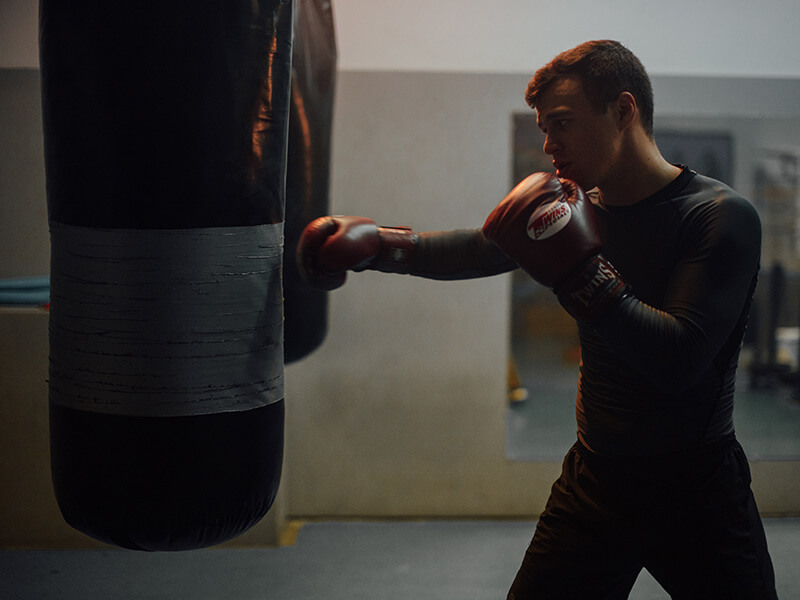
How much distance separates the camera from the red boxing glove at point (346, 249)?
1.44 m

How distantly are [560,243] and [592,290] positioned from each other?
89 millimetres

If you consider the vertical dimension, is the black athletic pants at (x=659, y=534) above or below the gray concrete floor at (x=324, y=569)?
above

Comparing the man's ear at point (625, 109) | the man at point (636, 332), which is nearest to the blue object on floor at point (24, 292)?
the man at point (636, 332)

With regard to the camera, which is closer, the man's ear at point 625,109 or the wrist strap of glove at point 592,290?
the wrist strap of glove at point 592,290

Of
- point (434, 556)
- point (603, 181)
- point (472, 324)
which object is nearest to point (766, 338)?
point (472, 324)

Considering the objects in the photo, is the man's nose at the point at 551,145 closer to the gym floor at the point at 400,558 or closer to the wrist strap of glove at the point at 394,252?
the wrist strap of glove at the point at 394,252

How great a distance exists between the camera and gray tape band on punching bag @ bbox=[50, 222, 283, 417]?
1.17 m

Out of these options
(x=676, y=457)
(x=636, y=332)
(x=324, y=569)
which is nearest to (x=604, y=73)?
(x=636, y=332)

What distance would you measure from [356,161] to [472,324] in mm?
772

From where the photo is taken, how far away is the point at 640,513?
4.26 ft

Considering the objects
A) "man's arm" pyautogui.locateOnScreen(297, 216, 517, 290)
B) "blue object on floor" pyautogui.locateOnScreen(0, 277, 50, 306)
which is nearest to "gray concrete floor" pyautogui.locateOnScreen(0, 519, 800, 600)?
"blue object on floor" pyautogui.locateOnScreen(0, 277, 50, 306)

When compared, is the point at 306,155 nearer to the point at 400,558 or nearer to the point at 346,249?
the point at 346,249

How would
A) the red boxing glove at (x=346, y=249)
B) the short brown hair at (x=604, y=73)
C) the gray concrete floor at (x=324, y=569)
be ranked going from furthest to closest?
the gray concrete floor at (x=324, y=569) < the red boxing glove at (x=346, y=249) < the short brown hair at (x=604, y=73)

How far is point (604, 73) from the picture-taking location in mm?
1302
